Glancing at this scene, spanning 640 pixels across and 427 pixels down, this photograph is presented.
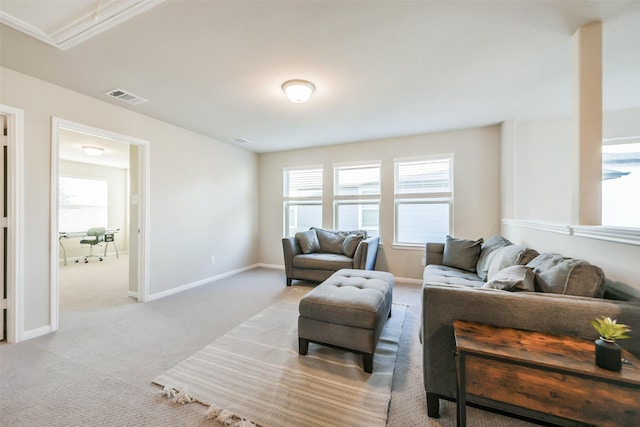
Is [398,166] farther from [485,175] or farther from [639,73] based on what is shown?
[639,73]

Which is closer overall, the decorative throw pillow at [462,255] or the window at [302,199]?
the decorative throw pillow at [462,255]

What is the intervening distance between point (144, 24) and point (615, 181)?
5250 mm

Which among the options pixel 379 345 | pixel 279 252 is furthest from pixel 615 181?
pixel 279 252

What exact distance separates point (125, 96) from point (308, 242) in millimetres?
3058

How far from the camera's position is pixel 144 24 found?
1.73 metres

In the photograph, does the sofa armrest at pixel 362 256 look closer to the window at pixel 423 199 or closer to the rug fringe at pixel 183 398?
the window at pixel 423 199

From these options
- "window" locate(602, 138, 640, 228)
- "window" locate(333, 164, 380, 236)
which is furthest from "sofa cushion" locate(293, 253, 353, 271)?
"window" locate(602, 138, 640, 228)

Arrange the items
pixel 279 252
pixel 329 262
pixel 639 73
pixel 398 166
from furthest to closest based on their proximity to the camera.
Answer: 1. pixel 279 252
2. pixel 398 166
3. pixel 329 262
4. pixel 639 73

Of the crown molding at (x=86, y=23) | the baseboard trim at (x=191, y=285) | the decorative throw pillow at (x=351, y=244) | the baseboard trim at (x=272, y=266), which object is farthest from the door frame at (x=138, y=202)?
the decorative throw pillow at (x=351, y=244)

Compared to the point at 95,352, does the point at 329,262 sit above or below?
above

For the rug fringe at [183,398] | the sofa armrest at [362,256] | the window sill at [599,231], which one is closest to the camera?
the window sill at [599,231]

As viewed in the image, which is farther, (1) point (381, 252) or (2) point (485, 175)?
(1) point (381, 252)

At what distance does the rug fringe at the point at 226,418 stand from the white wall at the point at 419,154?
3.40 metres

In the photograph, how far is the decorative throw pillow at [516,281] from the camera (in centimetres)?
147
